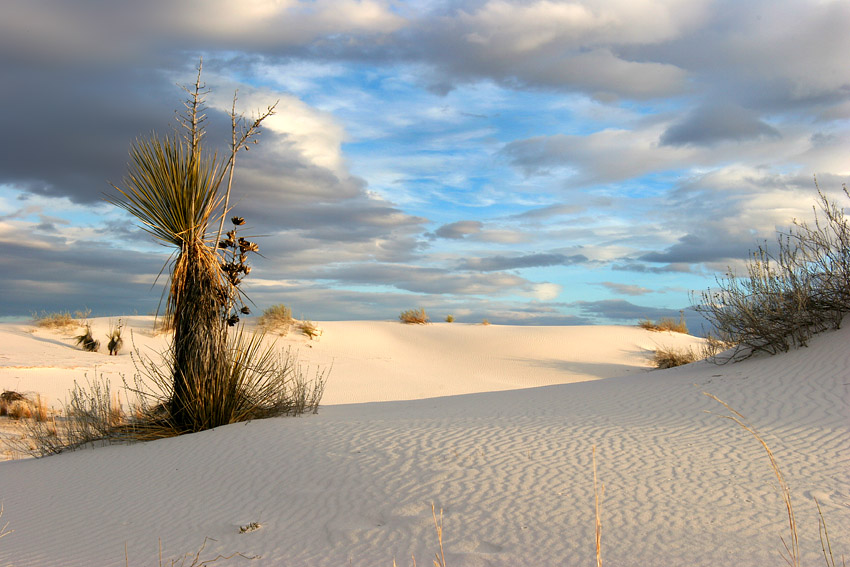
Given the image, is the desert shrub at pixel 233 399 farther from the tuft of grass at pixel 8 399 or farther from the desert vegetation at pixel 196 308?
the tuft of grass at pixel 8 399

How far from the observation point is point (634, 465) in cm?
545

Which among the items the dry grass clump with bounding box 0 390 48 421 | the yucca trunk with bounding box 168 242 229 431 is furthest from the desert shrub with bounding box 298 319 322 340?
the yucca trunk with bounding box 168 242 229 431

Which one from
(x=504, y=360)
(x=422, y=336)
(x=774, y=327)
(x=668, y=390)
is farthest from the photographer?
(x=422, y=336)

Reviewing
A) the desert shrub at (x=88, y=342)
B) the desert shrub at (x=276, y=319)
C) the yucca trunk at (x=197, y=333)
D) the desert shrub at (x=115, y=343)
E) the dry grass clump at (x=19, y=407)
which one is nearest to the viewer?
the yucca trunk at (x=197, y=333)

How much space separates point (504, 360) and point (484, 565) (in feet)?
67.5

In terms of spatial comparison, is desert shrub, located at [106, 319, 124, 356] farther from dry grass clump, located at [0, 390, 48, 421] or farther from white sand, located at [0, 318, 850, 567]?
white sand, located at [0, 318, 850, 567]

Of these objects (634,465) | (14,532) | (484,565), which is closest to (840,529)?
(634,465)

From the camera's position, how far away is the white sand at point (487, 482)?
4148 millimetres

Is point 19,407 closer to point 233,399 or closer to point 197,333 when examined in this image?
point 197,333

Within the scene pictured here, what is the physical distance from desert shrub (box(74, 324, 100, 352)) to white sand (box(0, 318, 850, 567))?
12060mm

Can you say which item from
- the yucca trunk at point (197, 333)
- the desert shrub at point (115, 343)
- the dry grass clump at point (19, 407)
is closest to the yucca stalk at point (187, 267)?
the yucca trunk at point (197, 333)

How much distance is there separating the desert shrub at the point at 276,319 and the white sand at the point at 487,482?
14222 millimetres

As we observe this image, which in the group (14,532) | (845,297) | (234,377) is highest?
(845,297)

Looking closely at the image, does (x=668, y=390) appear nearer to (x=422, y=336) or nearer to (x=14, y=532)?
(x=14, y=532)
